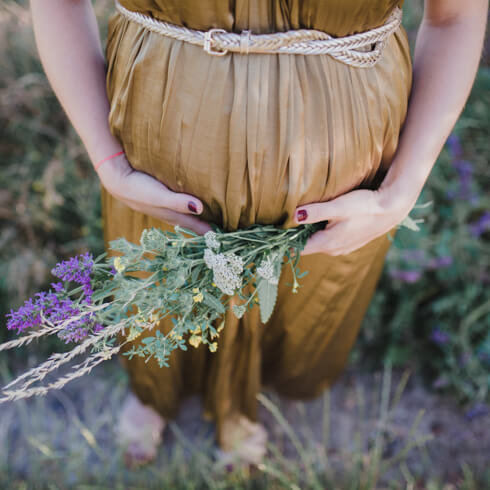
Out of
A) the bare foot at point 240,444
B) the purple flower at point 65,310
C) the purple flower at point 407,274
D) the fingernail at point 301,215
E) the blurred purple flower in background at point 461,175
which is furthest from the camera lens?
the blurred purple flower in background at point 461,175

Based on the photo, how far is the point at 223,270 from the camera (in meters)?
0.92

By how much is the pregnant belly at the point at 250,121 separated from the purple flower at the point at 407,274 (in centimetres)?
121

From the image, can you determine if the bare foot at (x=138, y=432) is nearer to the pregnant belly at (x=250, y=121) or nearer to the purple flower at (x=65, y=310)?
the purple flower at (x=65, y=310)

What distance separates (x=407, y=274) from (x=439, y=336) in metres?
0.40

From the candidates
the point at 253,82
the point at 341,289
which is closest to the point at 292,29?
the point at 253,82

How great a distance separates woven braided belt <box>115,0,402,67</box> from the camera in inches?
35.2

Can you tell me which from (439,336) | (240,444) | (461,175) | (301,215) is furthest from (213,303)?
(461,175)

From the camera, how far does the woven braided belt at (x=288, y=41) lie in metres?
0.90

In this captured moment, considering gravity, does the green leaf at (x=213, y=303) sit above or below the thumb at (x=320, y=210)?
below

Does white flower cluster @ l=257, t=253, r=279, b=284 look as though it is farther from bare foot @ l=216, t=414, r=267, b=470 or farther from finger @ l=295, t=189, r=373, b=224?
bare foot @ l=216, t=414, r=267, b=470

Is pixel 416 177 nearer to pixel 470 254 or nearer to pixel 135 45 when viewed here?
pixel 135 45

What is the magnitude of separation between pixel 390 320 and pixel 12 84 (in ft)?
8.54

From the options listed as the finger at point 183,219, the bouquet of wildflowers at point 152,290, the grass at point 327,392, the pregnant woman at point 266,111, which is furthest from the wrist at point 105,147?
the grass at point 327,392

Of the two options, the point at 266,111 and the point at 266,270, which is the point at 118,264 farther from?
the point at 266,111
